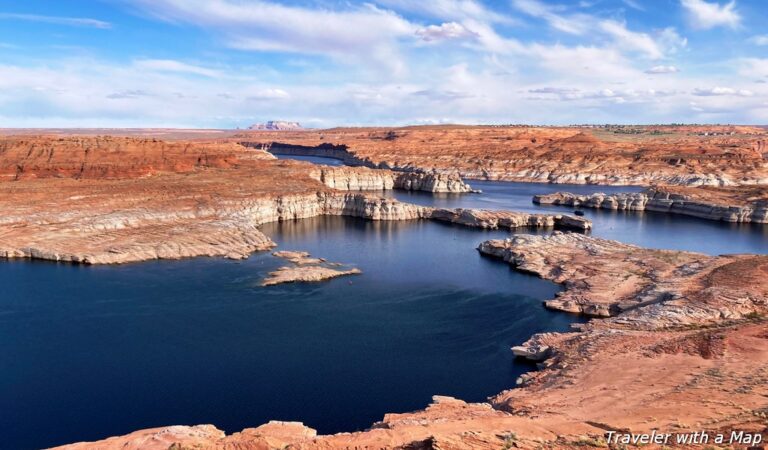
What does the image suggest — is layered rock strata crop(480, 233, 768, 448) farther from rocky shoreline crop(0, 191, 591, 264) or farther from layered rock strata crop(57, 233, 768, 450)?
rocky shoreline crop(0, 191, 591, 264)

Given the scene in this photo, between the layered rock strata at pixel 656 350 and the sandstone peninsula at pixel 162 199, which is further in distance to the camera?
the sandstone peninsula at pixel 162 199

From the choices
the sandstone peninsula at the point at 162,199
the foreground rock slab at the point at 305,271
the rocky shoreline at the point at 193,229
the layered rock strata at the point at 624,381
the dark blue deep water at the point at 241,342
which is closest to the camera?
the layered rock strata at the point at 624,381

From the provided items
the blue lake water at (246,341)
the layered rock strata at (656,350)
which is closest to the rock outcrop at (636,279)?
the layered rock strata at (656,350)

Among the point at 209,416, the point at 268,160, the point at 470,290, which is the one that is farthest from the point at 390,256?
the point at 268,160

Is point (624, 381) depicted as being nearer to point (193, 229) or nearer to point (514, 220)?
point (193, 229)

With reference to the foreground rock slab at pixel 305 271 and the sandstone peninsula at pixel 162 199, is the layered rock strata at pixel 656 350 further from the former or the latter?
the sandstone peninsula at pixel 162 199

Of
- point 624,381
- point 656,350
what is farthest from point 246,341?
point 656,350

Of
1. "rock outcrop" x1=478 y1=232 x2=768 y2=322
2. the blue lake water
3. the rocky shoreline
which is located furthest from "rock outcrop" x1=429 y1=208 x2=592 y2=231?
the blue lake water
